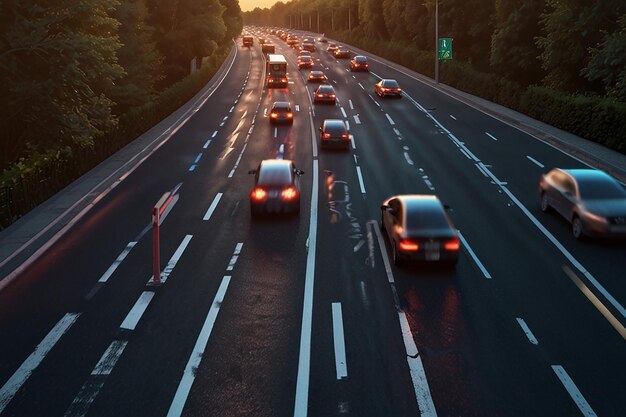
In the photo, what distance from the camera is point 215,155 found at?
3048 cm

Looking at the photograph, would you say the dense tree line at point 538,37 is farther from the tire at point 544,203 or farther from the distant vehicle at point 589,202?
the distant vehicle at point 589,202

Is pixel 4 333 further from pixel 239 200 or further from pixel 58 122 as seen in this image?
pixel 58 122

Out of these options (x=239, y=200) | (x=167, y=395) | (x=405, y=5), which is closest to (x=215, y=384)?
(x=167, y=395)

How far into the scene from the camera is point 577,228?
56.6 ft

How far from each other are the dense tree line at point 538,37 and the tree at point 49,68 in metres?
25.9

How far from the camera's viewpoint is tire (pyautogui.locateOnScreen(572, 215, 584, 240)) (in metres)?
17.0

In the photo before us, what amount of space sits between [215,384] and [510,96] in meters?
40.1

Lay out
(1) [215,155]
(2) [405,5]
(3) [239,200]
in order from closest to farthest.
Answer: (3) [239,200] < (1) [215,155] < (2) [405,5]

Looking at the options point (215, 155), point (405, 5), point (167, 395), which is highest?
point (405, 5)

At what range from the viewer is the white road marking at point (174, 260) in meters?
14.6

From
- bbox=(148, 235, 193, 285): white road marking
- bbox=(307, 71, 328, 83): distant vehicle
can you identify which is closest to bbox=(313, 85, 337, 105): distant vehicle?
bbox=(307, 71, 328, 83): distant vehicle

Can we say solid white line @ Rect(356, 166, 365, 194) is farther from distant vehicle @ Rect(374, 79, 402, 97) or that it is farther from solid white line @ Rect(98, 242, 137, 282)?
distant vehicle @ Rect(374, 79, 402, 97)

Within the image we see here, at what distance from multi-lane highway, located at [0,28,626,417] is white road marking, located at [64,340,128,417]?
3 cm

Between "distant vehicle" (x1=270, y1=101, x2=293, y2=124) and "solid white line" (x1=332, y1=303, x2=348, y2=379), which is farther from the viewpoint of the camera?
"distant vehicle" (x1=270, y1=101, x2=293, y2=124)
